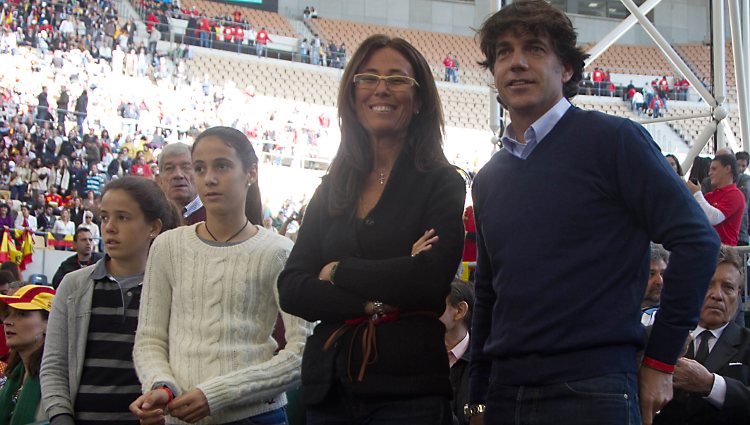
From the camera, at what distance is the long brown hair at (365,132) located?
2.18m

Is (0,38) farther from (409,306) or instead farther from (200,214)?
(409,306)

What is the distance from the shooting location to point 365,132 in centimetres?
227

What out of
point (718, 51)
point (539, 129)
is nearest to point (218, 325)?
point (539, 129)

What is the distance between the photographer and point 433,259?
1.96 metres

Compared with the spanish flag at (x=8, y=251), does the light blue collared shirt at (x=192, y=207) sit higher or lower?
higher

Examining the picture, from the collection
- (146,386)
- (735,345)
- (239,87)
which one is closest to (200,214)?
(146,386)

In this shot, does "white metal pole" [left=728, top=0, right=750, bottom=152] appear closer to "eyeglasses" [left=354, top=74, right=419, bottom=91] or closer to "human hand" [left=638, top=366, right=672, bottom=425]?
"eyeglasses" [left=354, top=74, right=419, bottom=91]

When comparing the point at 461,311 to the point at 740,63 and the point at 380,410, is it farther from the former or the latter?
the point at 740,63

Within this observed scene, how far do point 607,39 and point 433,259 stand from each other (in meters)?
8.14

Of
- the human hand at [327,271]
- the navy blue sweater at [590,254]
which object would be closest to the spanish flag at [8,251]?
the human hand at [327,271]

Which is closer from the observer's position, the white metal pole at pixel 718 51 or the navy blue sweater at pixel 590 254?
the navy blue sweater at pixel 590 254

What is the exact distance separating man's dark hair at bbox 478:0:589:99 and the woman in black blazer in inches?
9.1

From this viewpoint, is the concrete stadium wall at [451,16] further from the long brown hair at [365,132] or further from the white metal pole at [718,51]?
the long brown hair at [365,132]

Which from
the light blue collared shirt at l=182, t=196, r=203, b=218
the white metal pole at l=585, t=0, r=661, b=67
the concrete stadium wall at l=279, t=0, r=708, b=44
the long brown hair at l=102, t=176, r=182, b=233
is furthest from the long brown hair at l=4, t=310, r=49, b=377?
the concrete stadium wall at l=279, t=0, r=708, b=44
